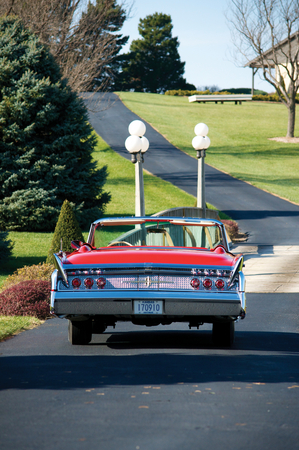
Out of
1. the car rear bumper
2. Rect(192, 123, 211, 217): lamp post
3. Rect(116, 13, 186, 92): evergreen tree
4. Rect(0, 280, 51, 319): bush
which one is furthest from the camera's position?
Rect(116, 13, 186, 92): evergreen tree

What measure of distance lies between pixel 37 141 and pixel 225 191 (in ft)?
61.1

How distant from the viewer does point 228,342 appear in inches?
295

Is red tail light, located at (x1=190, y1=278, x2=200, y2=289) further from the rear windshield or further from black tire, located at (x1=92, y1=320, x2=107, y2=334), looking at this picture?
black tire, located at (x1=92, y1=320, x2=107, y2=334)

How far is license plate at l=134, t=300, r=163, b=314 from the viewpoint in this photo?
670cm

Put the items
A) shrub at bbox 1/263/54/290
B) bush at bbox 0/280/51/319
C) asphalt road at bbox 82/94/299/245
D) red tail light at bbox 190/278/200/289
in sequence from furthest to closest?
asphalt road at bbox 82/94/299/245 → shrub at bbox 1/263/54/290 → bush at bbox 0/280/51/319 → red tail light at bbox 190/278/200/289

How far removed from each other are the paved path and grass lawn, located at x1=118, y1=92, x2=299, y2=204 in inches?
68.6

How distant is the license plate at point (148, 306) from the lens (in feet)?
22.0

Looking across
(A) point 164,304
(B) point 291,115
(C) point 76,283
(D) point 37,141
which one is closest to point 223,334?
(A) point 164,304

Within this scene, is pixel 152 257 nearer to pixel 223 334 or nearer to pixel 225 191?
pixel 223 334

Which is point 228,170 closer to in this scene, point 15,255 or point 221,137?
point 221,137

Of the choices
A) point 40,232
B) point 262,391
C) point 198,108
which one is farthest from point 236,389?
point 198,108

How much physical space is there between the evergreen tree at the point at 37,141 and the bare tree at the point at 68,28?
4809 millimetres

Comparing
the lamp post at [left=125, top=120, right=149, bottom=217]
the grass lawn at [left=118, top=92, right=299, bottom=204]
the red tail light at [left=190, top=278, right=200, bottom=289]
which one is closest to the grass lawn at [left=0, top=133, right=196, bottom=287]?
the lamp post at [left=125, top=120, right=149, bottom=217]

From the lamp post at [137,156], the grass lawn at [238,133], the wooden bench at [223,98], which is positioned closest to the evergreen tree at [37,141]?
the lamp post at [137,156]
